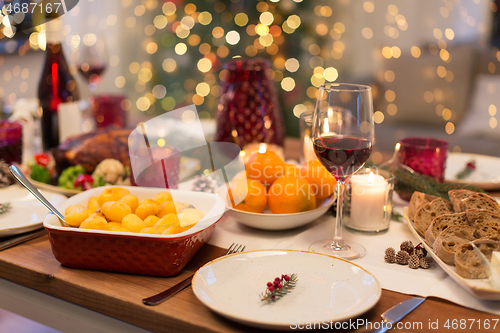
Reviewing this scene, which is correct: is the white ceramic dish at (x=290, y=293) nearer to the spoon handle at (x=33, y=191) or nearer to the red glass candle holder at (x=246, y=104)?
the spoon handle at (x=33, y=191)

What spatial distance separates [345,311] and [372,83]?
2.96m

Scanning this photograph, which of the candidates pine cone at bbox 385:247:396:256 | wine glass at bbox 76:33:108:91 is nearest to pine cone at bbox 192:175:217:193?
pine cone at bbox 385:247:396:256

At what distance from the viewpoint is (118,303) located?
0.60m

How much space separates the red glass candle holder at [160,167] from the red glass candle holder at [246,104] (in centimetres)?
31

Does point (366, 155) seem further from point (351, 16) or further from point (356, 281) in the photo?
point (351, 16)

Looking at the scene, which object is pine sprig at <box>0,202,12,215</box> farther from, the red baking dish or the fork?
the fork

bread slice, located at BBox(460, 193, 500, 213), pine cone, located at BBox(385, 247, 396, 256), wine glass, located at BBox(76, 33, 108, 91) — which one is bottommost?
pine cone, located at BBox(385, 247, 396, 256)

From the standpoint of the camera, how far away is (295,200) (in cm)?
81

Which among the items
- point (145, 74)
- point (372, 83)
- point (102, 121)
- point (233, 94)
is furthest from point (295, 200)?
point (145, 74)

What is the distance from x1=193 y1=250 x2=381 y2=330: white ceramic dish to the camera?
527 millimetres

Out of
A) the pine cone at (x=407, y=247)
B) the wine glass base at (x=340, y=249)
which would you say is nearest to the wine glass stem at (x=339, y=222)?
the wine glass base at (x=340, y=249)

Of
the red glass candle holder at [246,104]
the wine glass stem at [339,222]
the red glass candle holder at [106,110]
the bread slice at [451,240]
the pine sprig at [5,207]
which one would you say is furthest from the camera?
the red glass candle holder at [106,110]

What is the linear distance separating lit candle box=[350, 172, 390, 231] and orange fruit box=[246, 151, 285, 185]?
166mm

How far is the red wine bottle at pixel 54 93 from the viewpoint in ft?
4.36
